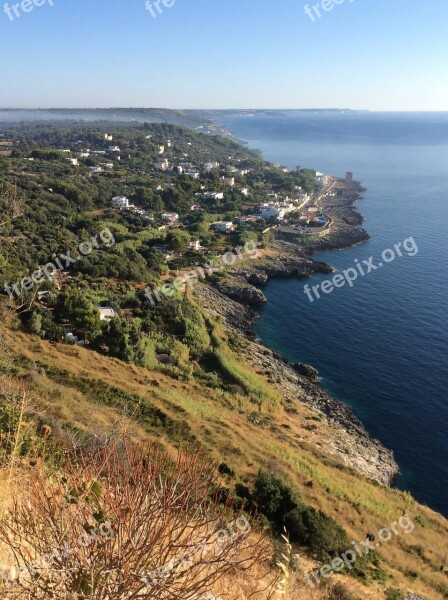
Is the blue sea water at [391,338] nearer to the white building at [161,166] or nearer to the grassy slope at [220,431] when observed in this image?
the grassy slope at [220,431]

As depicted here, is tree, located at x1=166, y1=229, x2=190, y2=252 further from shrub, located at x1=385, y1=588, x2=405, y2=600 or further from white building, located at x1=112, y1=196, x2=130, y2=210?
shrub, located at x1=385, y1=588, x2=405, y2=600

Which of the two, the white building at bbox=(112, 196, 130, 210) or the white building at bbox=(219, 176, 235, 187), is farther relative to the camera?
the white building at bbox=(219, 176, 235, 187)

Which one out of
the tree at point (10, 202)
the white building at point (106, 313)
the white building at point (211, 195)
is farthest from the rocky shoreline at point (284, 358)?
the tree at point (10, 202)

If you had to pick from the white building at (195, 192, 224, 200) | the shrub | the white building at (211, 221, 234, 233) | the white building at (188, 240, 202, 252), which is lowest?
the shrub

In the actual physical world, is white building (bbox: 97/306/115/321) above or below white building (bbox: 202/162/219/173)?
below

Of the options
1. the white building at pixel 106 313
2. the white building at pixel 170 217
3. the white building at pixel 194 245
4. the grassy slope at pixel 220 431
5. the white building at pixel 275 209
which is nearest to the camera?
the grassy slope at pixel 220 431

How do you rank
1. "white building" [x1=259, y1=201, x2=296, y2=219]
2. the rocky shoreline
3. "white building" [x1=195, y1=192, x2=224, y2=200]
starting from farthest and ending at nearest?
1. "white building" [x1=195, y1=192, x2=224, y2=200]
2. "white building" [x1=259, y1=201, x2=296, y2=219]
3. the rocky shoreline

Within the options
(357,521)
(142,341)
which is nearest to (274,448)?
(357,521)

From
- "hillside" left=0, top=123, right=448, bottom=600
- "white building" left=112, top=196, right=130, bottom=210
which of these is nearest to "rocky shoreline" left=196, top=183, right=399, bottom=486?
"hillside" left=0, top=123, right=448, bottom=600

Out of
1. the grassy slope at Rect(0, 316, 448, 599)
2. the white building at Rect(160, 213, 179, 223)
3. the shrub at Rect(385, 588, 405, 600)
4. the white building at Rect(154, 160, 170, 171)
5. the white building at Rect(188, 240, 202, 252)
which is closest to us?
the shrub at Rect(385, 588, 405, 600)
